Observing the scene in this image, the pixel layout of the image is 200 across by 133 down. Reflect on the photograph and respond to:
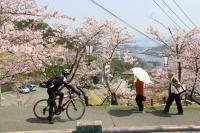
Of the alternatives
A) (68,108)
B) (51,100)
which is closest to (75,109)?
(68,108)

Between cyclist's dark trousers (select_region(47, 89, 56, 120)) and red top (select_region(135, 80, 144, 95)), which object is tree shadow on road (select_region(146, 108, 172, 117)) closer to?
red top (select_region(135, 80, 144, 95))

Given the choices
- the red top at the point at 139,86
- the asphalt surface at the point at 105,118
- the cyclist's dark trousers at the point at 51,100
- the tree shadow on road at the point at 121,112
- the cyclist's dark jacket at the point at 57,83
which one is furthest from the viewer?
the tree shadow on road at the point at 121,112

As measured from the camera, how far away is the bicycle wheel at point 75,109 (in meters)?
13.4

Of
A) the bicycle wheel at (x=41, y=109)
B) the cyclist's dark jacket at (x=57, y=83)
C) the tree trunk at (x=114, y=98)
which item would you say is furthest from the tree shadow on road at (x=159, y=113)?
the tree trunk at (x=114, y=98)

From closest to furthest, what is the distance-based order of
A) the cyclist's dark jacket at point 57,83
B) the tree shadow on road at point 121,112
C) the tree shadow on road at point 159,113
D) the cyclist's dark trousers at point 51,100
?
1. the cyclist's dark jacket at point 57,83
2. the cyclist's dark trousers at point 51,100
3. the tree shadow on road at point 121,112
4. the tree shadow on road at point 159,113

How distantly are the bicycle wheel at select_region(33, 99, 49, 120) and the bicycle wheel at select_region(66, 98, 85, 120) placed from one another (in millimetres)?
667

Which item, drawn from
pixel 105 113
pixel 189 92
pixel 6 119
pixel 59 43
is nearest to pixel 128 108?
pixel 105 113

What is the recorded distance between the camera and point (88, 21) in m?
25.3

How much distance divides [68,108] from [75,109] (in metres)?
0.27

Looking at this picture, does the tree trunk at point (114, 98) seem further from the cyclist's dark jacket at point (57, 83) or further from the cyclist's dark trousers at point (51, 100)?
the cyclist's dark jacket at point (57, 83)

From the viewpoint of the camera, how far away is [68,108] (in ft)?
44.1

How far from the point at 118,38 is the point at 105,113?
509 inches

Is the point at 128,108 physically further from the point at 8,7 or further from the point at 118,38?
the point at 118,38

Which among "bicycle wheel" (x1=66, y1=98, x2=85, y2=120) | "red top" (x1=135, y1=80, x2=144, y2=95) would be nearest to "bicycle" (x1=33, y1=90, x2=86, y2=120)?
"bicycle wheel" (x1=66, y1=98, x2=85, y2=120)
